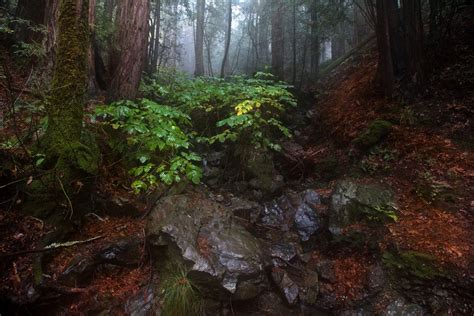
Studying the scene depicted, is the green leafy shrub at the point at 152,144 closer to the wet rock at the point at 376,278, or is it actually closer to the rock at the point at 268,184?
the rock at the point at 268,184

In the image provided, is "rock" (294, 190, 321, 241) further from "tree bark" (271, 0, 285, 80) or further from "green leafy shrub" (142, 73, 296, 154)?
"tree bark" (271, 0, 285, 80)

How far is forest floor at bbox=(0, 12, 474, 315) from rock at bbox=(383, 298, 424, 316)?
445mm

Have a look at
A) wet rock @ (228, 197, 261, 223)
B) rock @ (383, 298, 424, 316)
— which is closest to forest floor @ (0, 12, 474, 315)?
rock @ (383, 298, 424, 316)

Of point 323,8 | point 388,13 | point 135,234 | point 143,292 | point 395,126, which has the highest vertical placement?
point 323,8

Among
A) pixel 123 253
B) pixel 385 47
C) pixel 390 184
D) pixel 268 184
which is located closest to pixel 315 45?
pixel 385 47

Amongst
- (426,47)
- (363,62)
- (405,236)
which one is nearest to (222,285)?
(405,236)

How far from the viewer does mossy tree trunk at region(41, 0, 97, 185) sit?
419cm

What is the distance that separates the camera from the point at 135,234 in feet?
14.9

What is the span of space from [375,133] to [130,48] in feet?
17.2

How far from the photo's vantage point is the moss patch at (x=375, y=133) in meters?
6.26

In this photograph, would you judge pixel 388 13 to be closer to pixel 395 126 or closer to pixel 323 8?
pixel 395 126

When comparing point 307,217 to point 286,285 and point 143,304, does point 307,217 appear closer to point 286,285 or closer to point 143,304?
point 286,285

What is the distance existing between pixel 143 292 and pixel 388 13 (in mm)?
7671

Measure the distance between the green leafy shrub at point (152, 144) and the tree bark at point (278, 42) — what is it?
6.74 meters
